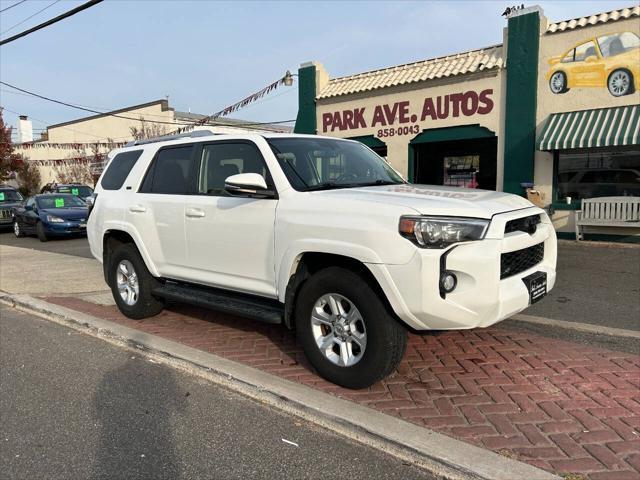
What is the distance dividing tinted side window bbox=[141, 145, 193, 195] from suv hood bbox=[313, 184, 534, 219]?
1.73 m

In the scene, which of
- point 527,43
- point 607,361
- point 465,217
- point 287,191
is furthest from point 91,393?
point 527,43

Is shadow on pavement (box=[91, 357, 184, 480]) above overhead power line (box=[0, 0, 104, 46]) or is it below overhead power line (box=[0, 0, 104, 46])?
below

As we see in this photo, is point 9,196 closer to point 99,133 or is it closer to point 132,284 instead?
point 132,284

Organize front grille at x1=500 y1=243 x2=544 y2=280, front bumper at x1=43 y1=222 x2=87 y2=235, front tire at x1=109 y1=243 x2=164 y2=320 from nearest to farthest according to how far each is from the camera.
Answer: front grille at x1=500 y1=243 x2=544 y2=280, front tire at x1=109 y1=243 x2=164 y2=320, front bumper at x1=43 y1=222 x2=87 y2=235

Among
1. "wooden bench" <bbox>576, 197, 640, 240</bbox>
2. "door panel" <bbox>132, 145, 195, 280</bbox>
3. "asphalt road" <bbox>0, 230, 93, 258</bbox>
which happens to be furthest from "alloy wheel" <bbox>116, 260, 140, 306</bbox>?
"wooden bench" <bbox>576, 197, 640, 240</bbox>

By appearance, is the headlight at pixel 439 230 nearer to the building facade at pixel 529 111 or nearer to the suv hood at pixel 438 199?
the suv hood at pixel 438 199

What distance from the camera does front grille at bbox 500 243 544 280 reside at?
349 centimetres

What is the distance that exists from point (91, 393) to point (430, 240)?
9.26 ft

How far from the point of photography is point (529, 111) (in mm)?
12375

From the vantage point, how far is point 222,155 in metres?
4.80

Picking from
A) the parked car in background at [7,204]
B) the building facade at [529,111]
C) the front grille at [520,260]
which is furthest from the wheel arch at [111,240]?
the parked car in background at [7,204]

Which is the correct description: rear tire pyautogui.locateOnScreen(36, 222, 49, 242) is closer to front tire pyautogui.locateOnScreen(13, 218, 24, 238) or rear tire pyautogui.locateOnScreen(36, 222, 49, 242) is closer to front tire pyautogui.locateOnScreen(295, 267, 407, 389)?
front tire pyautogui.locateOnScreen(13, 218, 24, 238)

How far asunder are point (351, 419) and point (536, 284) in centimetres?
164

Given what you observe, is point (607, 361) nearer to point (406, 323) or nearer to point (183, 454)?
point (406, 323)
